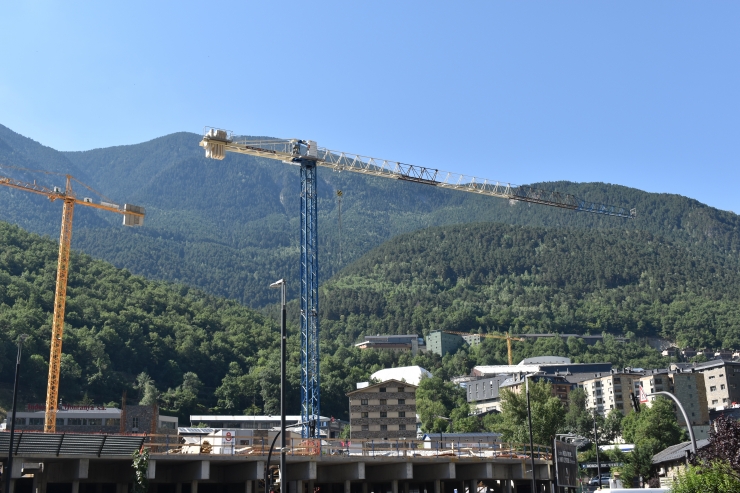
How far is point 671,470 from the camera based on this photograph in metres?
102

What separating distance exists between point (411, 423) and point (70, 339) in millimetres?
84556

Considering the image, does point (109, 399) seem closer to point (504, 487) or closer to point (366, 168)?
point (366, 168)

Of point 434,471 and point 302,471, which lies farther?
point 434,471

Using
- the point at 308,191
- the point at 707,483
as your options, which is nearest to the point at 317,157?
the point at 308,191

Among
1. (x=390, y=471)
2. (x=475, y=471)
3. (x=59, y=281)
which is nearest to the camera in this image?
(x=390, y=471)

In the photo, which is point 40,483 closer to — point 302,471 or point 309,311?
point 302,471

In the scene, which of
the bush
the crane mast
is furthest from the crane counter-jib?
the bush

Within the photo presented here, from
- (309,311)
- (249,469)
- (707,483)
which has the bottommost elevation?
(707,483)

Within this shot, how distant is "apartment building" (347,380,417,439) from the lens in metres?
135

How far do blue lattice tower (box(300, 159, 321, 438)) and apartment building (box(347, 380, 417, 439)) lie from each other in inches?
1317

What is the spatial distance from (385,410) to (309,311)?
4224 cm

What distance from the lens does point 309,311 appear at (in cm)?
9819

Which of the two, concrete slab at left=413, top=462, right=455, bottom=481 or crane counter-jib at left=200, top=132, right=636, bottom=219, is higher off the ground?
crane counter-jib at left=200, top=132, right=636, bottom=219

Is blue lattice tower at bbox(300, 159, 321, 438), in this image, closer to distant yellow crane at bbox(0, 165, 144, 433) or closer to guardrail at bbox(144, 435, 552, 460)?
guardrail at bbox(144, 435, 552, 460)
